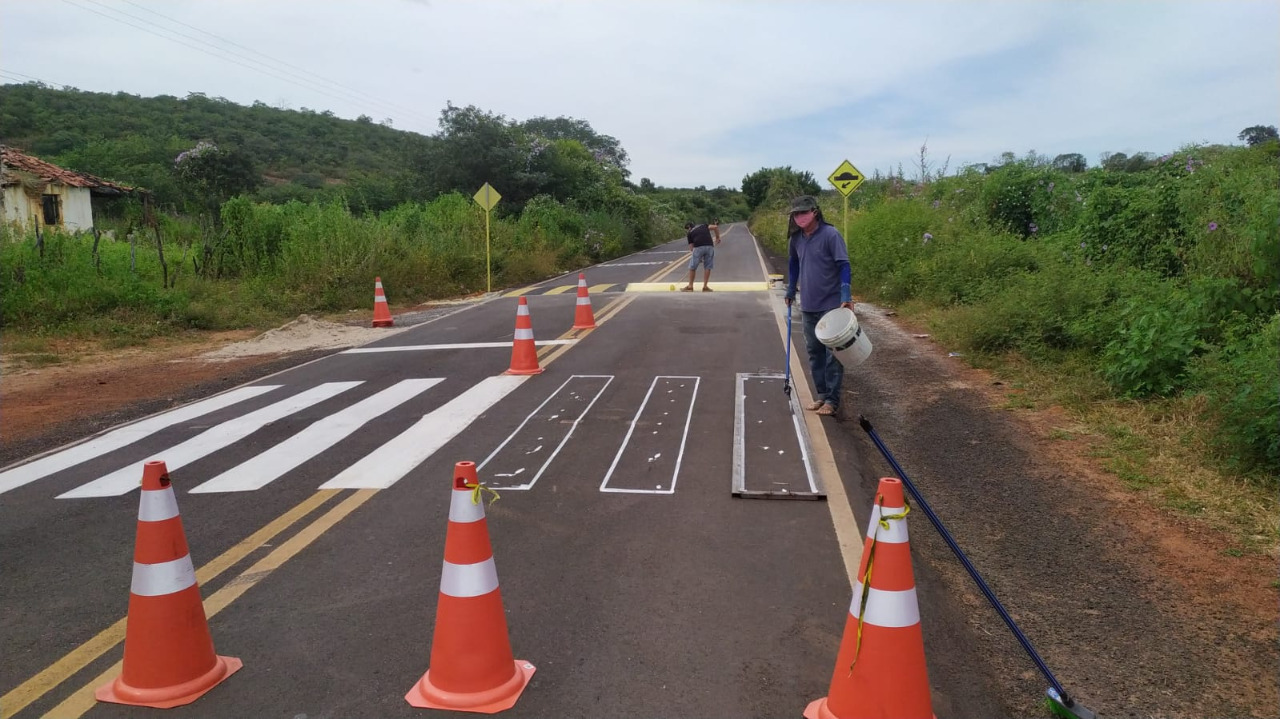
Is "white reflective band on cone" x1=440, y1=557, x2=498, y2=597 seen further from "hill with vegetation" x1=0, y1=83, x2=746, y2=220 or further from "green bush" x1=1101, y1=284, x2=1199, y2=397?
"hill with vegetation" x1=0, y1=83, x2=746, y2=220

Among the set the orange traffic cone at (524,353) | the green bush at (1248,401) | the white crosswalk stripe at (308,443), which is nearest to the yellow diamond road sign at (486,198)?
the orange traffic cone at (524,353)

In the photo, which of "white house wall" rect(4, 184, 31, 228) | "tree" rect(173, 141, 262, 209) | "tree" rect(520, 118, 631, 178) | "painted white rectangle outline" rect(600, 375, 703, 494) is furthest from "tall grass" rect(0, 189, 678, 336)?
"tree" rect(520, 118, 631, 178)

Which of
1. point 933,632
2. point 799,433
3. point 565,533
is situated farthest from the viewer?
point 799,433

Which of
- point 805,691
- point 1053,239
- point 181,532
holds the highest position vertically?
point 1053,239

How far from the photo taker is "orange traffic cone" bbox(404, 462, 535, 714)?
3.42 metres

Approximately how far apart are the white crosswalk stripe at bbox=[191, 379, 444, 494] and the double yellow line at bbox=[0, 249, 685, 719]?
30.4 inches

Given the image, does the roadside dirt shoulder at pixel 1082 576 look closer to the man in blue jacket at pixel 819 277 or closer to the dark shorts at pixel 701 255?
the man in blue jacket at pixel 819 277

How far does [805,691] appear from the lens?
3455 mm

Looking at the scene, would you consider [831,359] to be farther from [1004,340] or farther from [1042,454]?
[1004,340]

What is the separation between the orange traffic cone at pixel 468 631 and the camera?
11.2ft

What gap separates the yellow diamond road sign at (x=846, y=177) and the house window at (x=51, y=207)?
2642cm

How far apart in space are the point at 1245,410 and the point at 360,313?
1581 centimetres

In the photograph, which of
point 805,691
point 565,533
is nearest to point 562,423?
point 565,533

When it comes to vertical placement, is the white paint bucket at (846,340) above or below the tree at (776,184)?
below
